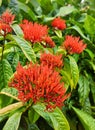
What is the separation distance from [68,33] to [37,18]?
0.24 m

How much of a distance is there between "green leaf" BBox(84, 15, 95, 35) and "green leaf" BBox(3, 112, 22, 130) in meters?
1.36

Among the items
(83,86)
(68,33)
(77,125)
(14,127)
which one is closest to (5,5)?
(68,33)

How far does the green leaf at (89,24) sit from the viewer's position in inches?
98.7

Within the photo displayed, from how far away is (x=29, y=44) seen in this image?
150cm

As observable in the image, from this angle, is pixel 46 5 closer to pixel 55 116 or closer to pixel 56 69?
pixel 56 69

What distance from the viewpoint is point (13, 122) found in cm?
127

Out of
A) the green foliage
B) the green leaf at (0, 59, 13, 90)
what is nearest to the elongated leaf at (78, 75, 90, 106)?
the green foliage

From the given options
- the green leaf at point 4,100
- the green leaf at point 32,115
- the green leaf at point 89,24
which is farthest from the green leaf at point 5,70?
the green leaf at point 89,24

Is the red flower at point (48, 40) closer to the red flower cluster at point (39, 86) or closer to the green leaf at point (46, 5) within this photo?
the red flower cluster at point (39, 86)

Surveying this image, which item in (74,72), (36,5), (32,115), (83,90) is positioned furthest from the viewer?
(36,5)

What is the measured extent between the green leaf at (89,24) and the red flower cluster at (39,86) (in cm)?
143

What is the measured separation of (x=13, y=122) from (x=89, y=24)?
54.8 inches

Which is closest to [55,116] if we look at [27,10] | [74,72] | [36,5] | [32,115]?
[32,115]

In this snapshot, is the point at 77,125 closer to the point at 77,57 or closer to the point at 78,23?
the point at 77,57
